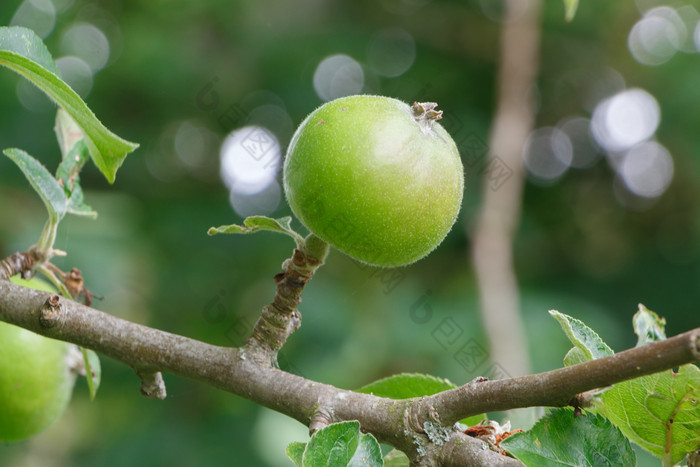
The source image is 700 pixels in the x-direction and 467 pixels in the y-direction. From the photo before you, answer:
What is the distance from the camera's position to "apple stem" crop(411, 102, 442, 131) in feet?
4.17

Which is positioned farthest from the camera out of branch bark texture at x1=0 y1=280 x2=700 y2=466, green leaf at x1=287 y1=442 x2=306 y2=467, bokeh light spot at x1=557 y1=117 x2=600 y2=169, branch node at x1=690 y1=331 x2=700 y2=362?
bokeh light spot at x1=557 y1=117 x2=600 y2=169

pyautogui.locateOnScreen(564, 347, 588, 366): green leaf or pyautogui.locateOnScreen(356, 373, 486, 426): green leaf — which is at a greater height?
pyautogui.locateOnScreen(564, 347, 588, 366): green leaf

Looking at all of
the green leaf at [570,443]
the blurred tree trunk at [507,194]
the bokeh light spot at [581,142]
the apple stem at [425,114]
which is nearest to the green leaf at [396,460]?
the green leaf at [570,443]

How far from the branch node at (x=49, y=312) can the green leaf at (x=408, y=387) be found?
639 millimetres

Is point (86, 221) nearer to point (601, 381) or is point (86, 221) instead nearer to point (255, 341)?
point (255, 341)

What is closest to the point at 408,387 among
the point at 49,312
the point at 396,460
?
the point at 396,460

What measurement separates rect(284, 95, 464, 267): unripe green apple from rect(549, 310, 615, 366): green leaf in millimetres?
329

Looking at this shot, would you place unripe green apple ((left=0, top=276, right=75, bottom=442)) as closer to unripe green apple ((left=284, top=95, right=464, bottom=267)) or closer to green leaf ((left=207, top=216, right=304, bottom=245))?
green leaf ((left=207, top=216, right=304, bottom=245))

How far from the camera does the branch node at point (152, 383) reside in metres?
1.35

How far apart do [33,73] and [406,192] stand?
717 millimetres

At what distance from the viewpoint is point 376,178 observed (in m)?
1.21

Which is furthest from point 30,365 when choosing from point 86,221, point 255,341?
point 86,221

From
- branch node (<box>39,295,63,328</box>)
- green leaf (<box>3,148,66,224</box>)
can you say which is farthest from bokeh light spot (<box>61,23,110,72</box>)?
branch node (<box>39,295,63,328</box>)

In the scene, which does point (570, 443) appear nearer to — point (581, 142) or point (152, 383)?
point (152, 383)
